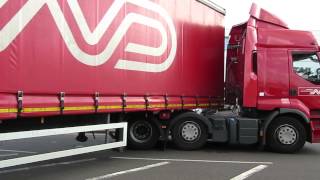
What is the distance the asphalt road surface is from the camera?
9258 mm

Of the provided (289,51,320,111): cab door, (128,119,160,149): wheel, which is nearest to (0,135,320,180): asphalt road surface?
(128,119,160,149): wheel

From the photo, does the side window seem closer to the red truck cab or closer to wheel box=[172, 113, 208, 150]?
the red truck cab

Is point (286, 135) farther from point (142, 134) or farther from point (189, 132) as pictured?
point (142, 134)

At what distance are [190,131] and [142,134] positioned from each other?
1.21 metres

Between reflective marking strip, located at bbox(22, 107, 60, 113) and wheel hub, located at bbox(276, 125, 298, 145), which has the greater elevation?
reflective marking strip, located at bbox(22, 107, 60, 113)

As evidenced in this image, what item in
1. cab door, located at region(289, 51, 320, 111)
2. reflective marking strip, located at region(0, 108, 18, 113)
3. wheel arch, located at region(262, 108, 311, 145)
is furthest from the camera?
cab door, located at region(289, 51, 320, 111)

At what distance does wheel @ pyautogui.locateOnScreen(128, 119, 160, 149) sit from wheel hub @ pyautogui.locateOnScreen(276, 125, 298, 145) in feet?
9.76

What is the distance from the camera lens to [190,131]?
1320 cm

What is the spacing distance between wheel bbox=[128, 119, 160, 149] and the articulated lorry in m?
0.02

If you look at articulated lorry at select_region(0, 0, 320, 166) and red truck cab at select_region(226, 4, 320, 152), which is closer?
articulated lorry at select_region(0, 0, 320, 166)

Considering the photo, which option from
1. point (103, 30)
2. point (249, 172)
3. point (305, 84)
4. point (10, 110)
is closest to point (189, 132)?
point (305, 84)

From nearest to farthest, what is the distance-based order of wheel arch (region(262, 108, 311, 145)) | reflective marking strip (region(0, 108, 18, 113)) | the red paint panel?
reflective marking strip (region(0, 108, 18, 113)), the red paint panel, wheel arch (region(262, 108, 311, 145))

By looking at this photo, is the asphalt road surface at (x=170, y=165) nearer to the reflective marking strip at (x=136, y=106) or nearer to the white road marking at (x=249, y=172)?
the white road marking at (x=249, y=172)

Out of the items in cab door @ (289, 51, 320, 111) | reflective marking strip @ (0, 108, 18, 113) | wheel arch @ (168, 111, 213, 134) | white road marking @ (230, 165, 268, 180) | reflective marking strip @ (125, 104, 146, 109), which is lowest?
white road marking @ (230, 165, 268, 180)
